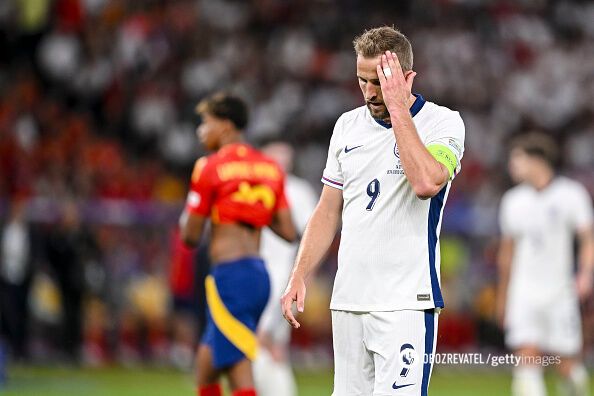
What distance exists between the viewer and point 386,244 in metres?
5.46

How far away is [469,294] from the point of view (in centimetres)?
1711

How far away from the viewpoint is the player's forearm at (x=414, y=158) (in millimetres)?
5117

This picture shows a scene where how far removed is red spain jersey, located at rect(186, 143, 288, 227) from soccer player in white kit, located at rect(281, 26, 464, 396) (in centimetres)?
255

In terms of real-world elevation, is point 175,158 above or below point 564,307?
above

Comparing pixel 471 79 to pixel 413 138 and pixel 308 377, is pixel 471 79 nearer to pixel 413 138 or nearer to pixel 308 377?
pixel 308 377

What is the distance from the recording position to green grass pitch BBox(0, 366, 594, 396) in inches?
506

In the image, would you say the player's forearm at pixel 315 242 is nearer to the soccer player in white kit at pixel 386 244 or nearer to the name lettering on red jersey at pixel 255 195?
the soccer player in white kit at pixel 386 244

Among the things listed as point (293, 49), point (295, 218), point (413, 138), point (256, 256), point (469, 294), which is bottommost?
point (413, 138)

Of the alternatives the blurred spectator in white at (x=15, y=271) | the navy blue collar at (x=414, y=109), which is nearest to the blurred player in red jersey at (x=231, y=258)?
the navy blue collar at (x=414, y=109)

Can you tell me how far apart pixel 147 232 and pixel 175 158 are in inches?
118

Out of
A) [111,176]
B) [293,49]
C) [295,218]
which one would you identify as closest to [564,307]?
[295,218]

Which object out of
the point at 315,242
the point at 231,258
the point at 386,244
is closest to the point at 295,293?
the point at 315,242

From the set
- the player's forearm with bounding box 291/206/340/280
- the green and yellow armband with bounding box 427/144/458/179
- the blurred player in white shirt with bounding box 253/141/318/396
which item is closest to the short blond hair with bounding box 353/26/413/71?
the green and yellow armband with bounding box 427/144/458/179

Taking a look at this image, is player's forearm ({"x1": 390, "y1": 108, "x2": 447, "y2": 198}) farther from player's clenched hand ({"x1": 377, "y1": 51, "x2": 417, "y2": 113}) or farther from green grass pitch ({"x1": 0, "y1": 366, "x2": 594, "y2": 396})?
green grass pitch ({"x1": 0, "y1": 366, "x2": 594, "y2": 396})
